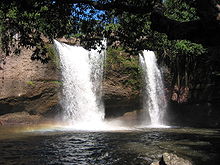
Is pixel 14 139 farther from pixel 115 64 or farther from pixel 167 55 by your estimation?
pixel 167 55

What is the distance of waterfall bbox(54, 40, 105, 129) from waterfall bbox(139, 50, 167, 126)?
4988 mm

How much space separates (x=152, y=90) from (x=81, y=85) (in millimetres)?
8051

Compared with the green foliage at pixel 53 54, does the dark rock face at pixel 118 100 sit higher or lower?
lower

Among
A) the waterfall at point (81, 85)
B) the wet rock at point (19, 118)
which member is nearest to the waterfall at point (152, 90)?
the waterfall at point (81, 85)

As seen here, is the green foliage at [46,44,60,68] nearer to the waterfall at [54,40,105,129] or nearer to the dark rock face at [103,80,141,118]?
the waterfall at [54,40,105,129]

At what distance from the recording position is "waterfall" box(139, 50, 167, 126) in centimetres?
2717

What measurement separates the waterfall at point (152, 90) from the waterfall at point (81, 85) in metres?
4.99

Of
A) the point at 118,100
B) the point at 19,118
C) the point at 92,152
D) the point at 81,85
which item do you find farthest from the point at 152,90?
the point at 92,152

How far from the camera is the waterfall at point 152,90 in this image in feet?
89.1

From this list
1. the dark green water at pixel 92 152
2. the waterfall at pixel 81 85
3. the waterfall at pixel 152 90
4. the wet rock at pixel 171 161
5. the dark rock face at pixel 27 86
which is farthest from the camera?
the waterfall at pixel 152 90

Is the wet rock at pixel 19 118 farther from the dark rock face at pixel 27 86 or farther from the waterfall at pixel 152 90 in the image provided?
the waterfall at pixel 152 90

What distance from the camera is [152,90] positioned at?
27594mm

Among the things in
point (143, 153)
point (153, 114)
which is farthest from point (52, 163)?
point (153, 114)

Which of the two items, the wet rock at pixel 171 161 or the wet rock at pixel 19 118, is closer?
the wet rock at pixel 171 161
